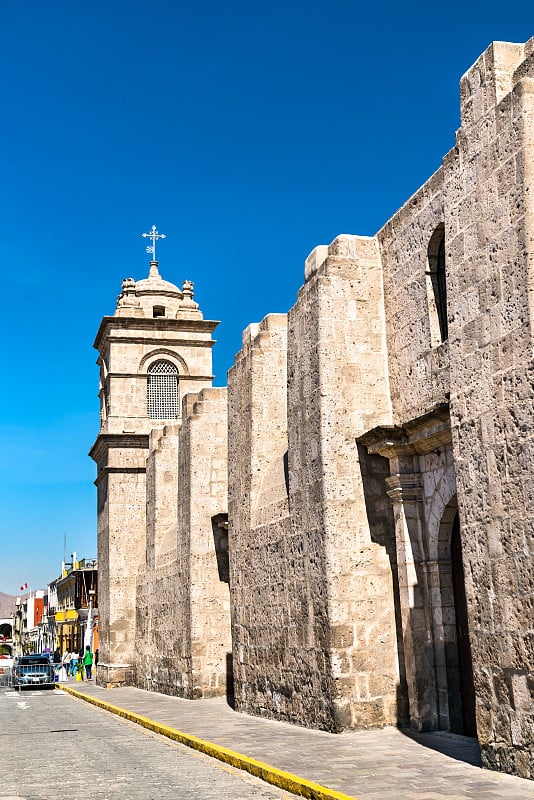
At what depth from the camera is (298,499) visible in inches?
453

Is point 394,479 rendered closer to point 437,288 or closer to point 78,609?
point 437,288

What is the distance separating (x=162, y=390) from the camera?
25.7 m

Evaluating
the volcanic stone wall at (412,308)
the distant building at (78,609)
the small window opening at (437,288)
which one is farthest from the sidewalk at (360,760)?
the distant building at (78,609)

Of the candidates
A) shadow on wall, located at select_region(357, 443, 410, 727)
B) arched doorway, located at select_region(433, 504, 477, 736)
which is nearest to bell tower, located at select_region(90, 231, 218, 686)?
shadow on wall, located at select_region(357, 443, 410, 727)

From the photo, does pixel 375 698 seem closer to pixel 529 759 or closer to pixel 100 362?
pixel 529 759

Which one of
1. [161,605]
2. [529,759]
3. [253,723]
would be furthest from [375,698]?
[161,605]

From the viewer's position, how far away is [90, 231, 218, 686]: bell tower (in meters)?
23.6

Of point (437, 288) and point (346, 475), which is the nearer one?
point (437, 288)

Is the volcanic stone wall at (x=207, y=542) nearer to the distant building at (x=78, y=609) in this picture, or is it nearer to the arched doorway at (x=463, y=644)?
the arched doorway at (x=463, y=644)

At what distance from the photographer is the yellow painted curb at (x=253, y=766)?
274 inches

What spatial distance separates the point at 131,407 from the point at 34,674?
9.48 meters

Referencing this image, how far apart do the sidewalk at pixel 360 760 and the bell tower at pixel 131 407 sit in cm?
1097

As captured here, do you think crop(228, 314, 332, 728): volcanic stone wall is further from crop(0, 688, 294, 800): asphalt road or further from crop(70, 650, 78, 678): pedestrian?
crop(70, 650, 78, 678): pedestrian

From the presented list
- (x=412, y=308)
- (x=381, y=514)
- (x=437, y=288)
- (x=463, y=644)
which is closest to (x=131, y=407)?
(x=381, y=514)
